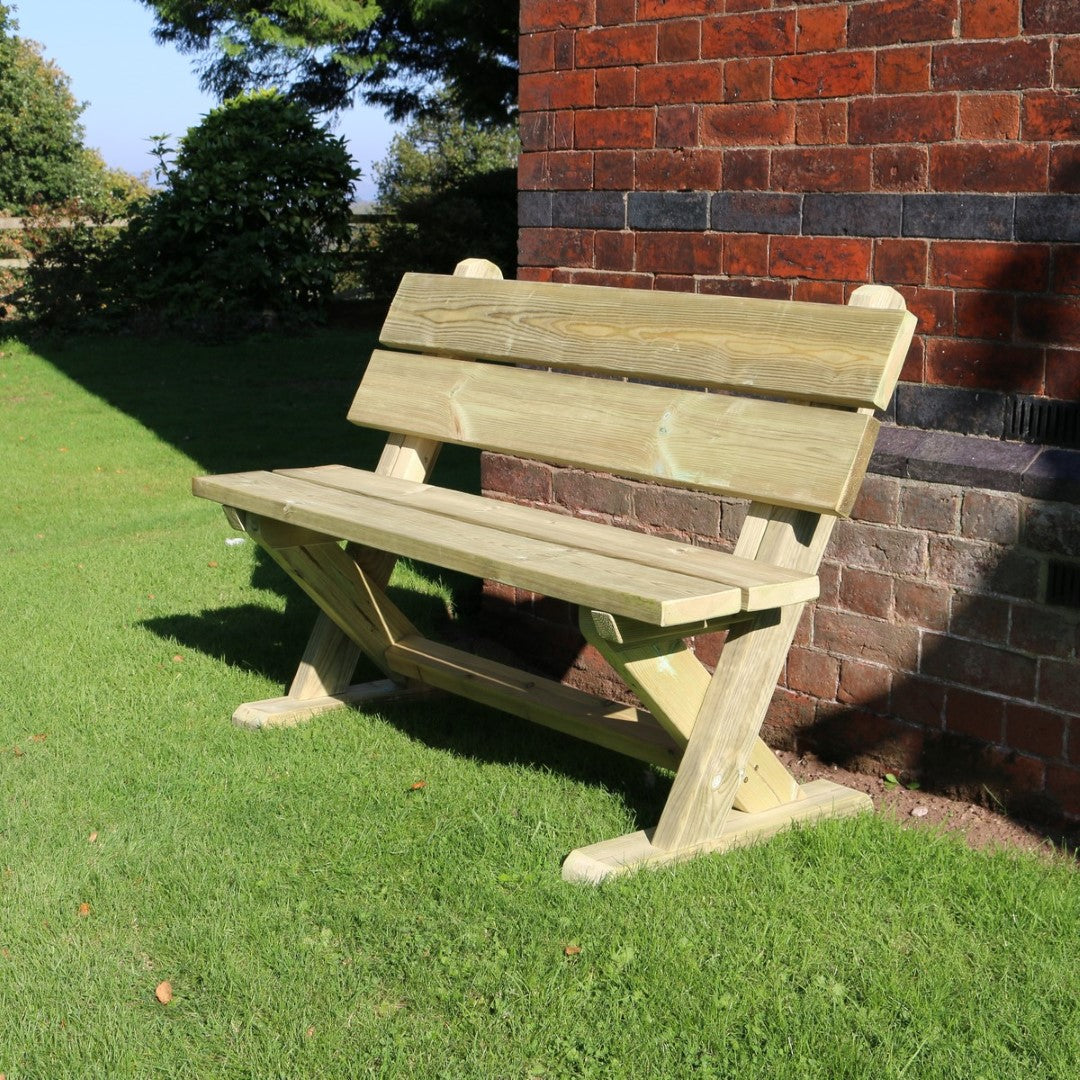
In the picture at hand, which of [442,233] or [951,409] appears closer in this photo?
[951,409]

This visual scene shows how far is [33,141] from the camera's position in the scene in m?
25.1

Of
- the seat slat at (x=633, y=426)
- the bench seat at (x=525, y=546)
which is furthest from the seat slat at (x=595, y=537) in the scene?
the seat slat at (x=633, y=426)

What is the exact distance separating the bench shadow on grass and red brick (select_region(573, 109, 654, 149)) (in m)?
1.65

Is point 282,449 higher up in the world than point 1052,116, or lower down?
lower down

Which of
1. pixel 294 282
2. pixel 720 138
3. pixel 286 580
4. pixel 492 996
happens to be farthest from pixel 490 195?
pixel 492 996

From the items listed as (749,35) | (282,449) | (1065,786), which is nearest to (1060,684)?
(1065,786)

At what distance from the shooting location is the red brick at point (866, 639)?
352 centimetres

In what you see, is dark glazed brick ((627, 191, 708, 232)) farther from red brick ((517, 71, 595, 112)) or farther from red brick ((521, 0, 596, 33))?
red brick ((521, 0, 596, 33))

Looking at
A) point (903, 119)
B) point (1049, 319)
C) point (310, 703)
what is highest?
point (903, 119)

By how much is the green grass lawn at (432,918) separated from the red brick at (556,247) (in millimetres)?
1391

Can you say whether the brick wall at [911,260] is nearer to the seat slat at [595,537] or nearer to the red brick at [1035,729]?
the red brick at [1035,729]

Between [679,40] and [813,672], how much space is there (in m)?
1.75

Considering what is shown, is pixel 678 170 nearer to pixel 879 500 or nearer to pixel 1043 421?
pixel 879 500

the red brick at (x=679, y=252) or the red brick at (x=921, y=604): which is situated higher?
the red brick at (x=679, y=252)
